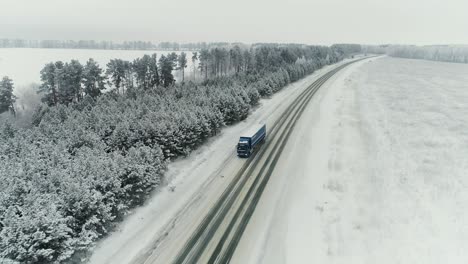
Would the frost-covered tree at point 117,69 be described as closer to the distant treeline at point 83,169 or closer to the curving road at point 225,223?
the distant treeline at point 83,169

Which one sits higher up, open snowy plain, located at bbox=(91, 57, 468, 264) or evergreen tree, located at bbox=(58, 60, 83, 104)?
evergreen tree, located at bbox=(58, 60, 83, 104)

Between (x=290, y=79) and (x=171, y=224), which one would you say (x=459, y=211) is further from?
(x=290, y=79)

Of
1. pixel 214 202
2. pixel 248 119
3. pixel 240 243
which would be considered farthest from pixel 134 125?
pixel 248 119

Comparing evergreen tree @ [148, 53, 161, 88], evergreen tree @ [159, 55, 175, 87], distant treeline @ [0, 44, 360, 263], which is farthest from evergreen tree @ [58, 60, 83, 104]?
evergreen tree @ [159, 55, 175, 87]

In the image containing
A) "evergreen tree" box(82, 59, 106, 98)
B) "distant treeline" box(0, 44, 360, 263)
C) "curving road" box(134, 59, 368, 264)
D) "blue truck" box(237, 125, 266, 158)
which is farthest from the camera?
"evergreen tree" box(82, 59, 106, 98)

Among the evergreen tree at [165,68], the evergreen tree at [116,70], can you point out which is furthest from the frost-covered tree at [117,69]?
the evergreen tree at [165,68]

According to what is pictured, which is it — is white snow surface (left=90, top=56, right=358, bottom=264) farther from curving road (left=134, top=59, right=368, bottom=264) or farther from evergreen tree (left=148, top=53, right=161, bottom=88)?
evergreen tree (left=148, top=53, right=161, bottom=88)
